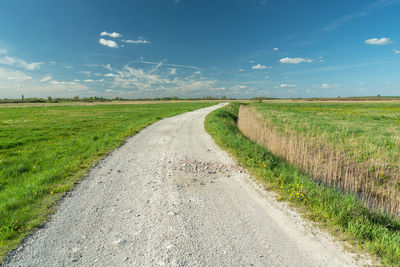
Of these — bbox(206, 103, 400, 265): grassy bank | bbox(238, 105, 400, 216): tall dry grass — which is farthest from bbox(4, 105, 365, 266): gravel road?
bbox(238, 105, 400, 216): tall dry grass

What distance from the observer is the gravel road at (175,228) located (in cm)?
318

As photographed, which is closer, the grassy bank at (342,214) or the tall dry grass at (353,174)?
the grassy bank at (342,214)

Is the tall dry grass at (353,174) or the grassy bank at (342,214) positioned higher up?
the grassy bank at (342,214)

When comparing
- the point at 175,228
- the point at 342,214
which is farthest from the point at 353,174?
the point at 175,228

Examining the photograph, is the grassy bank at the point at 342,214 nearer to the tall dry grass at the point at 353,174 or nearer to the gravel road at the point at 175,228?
the gravel road at the point at 175,228

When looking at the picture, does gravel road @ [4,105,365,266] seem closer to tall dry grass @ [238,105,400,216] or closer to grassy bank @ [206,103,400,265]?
grassy bank @ [206,103,400,265]

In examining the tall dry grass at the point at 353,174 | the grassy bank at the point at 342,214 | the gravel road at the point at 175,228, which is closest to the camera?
the gravel road at the point at 175,228

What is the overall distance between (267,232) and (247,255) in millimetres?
829

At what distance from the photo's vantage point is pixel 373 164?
9.85 metres

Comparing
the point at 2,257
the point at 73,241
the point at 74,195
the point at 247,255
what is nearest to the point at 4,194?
the point at 74,195

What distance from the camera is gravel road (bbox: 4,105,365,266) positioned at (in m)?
3.18

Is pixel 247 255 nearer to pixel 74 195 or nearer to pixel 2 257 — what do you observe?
pixel 2 257

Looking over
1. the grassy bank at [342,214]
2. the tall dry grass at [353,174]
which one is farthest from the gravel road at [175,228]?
the tall dry grass at [353,174]

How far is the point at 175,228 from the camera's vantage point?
3.96 m
